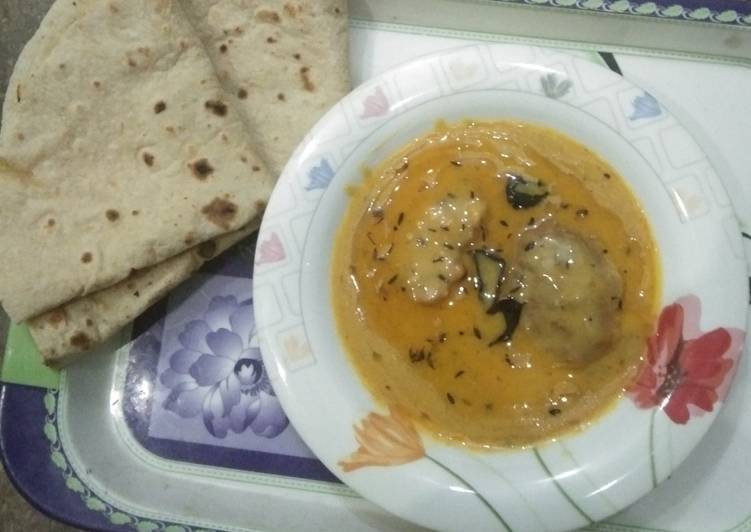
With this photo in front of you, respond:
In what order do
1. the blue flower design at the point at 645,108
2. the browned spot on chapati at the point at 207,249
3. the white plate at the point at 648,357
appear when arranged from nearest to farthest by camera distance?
the white plate at the point at 648,357 → the blue flower design at the point at 645,108 → the browned spot on chapati at the point at 207,249

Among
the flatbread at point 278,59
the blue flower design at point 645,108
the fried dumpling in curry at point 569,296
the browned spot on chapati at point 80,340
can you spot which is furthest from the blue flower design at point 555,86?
the browned spot on chapati at point 80,340

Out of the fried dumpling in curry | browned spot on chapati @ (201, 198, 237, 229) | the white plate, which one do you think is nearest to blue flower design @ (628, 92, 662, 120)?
the white plate

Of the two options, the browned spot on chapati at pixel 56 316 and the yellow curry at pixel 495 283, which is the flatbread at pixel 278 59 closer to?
the yellow curry at pixel 495 283

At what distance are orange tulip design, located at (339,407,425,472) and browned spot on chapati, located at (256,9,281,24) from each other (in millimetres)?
1269

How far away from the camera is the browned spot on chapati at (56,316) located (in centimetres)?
198

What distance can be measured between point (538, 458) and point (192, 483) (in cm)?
107

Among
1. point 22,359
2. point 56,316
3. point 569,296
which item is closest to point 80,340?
point 56,316

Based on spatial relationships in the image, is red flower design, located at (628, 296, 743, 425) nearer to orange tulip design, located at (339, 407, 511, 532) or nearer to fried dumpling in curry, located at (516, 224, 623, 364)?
fried dumpling in curry, located at (516, 224, 623, 364)

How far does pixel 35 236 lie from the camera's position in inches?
77.4

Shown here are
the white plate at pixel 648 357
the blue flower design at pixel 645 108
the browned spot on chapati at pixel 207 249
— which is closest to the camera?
the white plate at pixel 648 357

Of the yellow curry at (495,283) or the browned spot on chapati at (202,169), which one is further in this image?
the browned spot on chapati at (202,169)

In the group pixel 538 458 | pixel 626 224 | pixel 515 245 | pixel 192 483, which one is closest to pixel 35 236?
pixel 192 483

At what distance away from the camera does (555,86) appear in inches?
77.0

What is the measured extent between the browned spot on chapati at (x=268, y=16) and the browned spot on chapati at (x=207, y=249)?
732 millimetres
